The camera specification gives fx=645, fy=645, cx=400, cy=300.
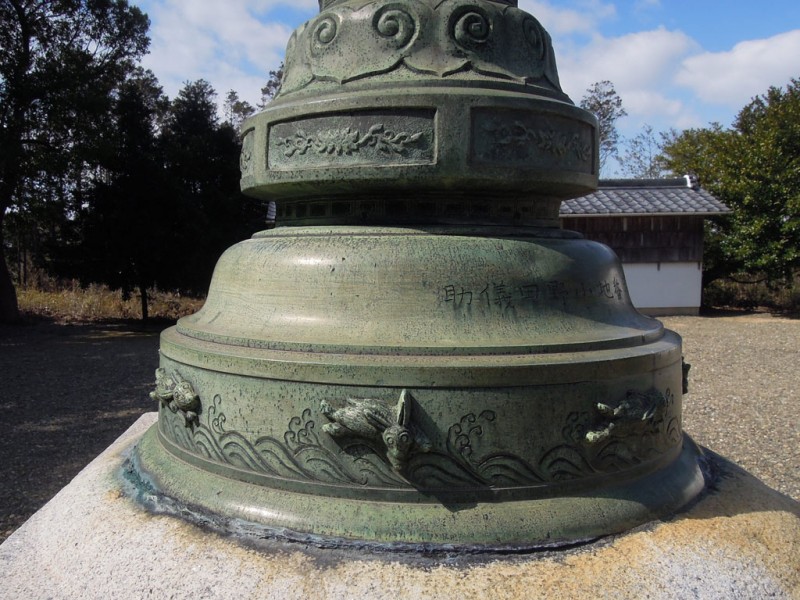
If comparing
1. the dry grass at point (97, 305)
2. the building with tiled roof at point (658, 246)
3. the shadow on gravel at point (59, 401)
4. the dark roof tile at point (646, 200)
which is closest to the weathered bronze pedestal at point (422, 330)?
the shadow on gravel at point (59, 401)

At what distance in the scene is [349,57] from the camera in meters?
2.09

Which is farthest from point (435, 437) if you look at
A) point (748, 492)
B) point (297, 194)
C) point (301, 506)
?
point (748, 492)

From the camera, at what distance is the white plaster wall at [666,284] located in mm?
14695

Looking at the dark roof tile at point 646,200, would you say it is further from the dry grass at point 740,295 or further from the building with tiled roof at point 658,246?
the dry grass at point 740,295

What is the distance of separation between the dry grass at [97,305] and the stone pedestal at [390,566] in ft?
40.5

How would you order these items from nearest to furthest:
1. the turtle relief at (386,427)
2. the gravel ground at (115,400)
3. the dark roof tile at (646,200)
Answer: the turtle relief at (386,427), the gravel ground at (115,400), the dark roof tile at (646,200)

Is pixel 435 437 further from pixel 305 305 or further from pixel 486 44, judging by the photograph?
pixel 486 44

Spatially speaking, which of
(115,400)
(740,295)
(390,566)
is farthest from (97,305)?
(740,295)

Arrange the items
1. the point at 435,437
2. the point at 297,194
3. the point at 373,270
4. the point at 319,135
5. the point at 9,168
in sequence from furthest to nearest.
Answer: the point at 9,168, the point at 297,194, the point at 319,135, the point at 373,270, the point at 435,437

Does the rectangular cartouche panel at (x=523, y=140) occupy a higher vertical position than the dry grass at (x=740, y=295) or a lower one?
higher

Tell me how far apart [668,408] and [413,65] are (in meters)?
1.33

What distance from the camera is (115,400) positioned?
275 inches

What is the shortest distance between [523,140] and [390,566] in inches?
50.4

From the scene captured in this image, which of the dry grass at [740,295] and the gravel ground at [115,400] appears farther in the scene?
the dry grass at [740,295]
